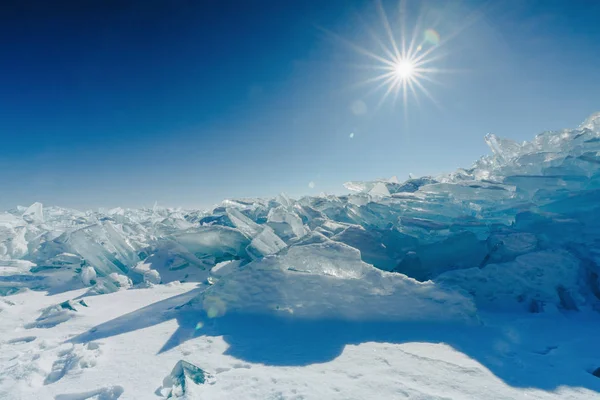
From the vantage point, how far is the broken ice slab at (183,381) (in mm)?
2627

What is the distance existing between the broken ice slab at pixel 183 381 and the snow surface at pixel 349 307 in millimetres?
13

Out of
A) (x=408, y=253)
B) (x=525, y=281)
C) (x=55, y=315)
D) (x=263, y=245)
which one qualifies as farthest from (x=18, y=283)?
(x=525, y=281)

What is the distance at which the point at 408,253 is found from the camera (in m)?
6.73

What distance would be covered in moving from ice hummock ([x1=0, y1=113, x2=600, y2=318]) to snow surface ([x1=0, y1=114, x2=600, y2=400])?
0.10 ft

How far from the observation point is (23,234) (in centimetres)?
1194

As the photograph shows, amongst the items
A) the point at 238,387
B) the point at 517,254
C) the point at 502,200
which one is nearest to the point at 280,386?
the point at 238,387

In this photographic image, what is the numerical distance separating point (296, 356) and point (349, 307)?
1.30m

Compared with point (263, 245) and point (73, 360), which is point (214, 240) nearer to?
point (263, 245)

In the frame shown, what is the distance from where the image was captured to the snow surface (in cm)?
298

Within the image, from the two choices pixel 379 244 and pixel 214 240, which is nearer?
pixel 379 244

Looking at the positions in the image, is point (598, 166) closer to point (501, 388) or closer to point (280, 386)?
point (501, 388)

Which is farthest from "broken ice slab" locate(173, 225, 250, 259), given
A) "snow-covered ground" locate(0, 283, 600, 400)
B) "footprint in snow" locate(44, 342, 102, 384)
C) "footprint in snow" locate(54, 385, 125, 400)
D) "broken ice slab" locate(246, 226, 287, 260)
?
"footprint in snow" locate(54, 385, 125, 400)

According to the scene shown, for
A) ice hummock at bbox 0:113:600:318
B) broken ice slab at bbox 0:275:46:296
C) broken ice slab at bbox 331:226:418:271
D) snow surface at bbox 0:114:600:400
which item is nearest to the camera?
snow surface at bbox 0:114:600:400

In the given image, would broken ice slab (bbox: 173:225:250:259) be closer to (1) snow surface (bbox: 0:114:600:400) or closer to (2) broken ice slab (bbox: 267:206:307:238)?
(1) snow surface (bbox: 0:114:600:400)
